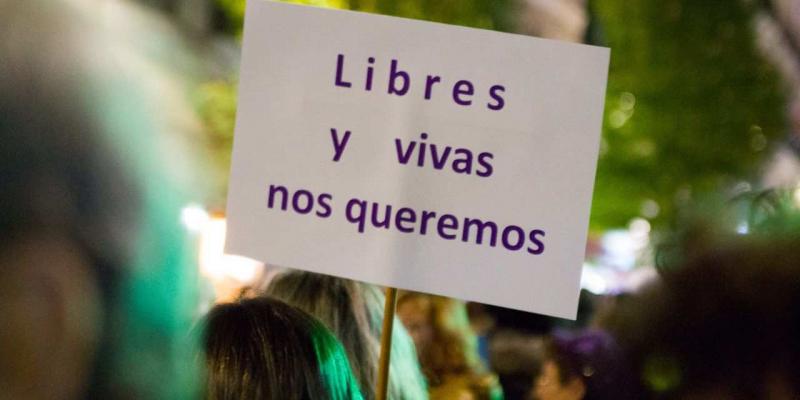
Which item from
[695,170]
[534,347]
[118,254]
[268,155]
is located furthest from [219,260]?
[118,254]

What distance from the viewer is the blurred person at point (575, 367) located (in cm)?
162

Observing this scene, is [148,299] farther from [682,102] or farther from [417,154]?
[682,102]

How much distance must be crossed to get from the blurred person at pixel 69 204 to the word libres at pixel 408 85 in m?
0.34

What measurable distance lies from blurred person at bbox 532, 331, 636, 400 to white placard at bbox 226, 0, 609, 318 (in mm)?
471

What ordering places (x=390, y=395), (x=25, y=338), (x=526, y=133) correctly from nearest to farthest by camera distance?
(x=25, y=338) < (x=526, y=133) < (x=390, y=395)

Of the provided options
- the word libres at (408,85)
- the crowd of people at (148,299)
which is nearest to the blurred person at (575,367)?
the crowd of people at (148,299)

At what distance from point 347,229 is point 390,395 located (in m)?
0.38

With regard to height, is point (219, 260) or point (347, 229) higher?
point (347, 229)

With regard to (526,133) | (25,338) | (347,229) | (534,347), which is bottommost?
Result: (534,347)

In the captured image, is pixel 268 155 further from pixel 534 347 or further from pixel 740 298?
pixel 534 347

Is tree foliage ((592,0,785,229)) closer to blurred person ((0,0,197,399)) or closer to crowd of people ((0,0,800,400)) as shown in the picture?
crowd of people ((0,0,800,400))

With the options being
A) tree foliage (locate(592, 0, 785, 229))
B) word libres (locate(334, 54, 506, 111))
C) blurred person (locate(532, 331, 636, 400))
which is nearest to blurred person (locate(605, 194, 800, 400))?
word libres (locate(334, 54, 506, 111))

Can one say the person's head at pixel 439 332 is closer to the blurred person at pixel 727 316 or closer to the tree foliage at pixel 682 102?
the tree foliage at pixel 682 102

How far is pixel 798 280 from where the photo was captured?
0.93 m
